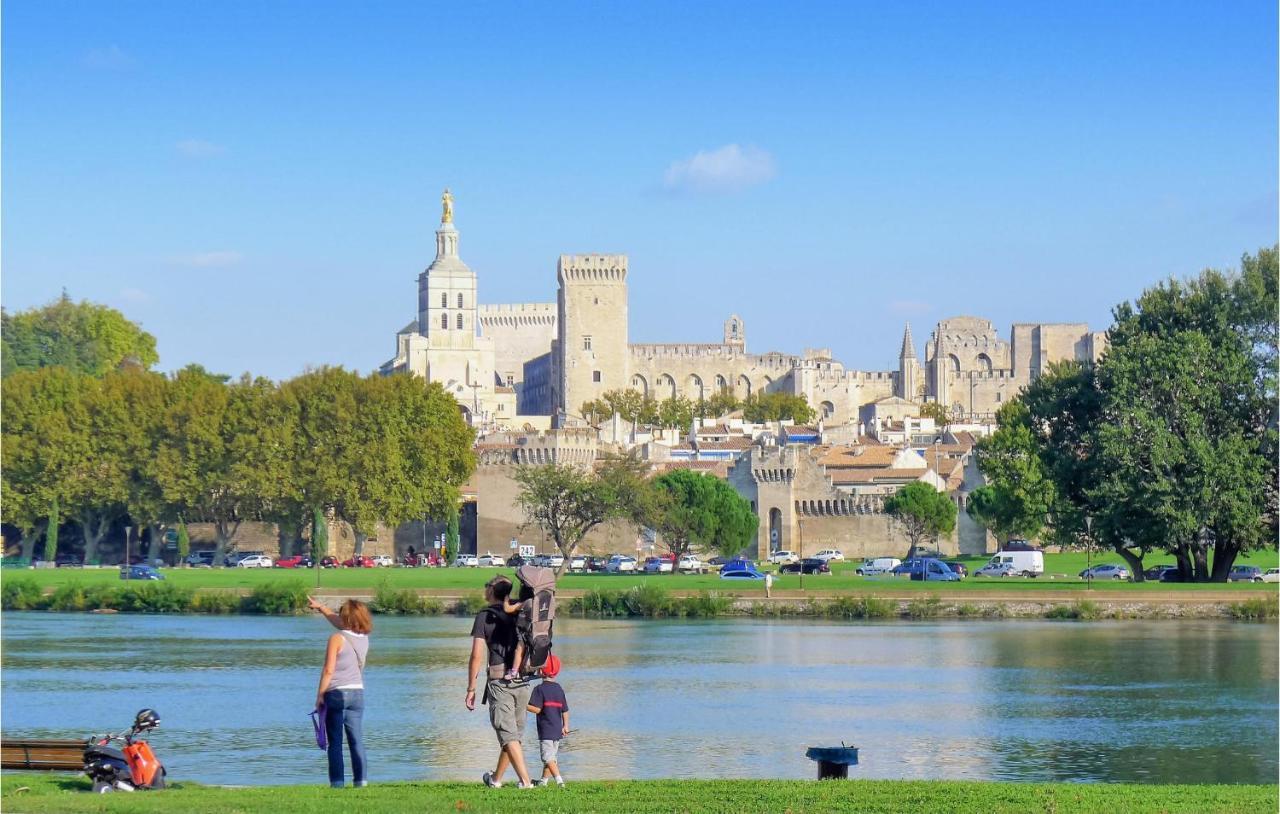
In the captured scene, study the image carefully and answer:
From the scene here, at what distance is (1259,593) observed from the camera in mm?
50000

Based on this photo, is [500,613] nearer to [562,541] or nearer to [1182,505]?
[1182,505]

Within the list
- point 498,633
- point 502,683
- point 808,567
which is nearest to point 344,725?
point 502,683

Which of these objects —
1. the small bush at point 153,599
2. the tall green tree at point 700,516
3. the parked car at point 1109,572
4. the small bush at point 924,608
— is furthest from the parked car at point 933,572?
the small bush at point 153,599

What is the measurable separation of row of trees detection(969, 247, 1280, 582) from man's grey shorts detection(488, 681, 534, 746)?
1432 inches

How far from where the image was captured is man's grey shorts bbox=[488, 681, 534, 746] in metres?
16.5

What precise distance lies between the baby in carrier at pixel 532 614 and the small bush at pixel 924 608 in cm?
3545

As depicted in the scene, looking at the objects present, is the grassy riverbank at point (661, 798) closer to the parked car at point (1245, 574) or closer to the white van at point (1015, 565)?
the parked car at point (1245, 574)

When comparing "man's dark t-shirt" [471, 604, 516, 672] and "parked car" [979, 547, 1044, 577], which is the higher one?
"parked car" [979, 547, 1044, 577]

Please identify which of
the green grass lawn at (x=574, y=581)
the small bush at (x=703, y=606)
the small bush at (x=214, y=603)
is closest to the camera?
the small bush at (x=703, y=606)

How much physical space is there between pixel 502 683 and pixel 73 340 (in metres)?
97.6

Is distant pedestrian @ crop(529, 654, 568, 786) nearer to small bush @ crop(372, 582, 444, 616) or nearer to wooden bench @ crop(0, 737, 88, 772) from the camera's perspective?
wooden bench @ crop(0, 737, 88, 772)

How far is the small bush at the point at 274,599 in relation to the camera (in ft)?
181

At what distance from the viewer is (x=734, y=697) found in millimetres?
33688

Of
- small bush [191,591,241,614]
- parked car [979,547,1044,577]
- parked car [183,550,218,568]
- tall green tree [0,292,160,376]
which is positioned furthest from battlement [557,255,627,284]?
small bush [191,591,241,614]
